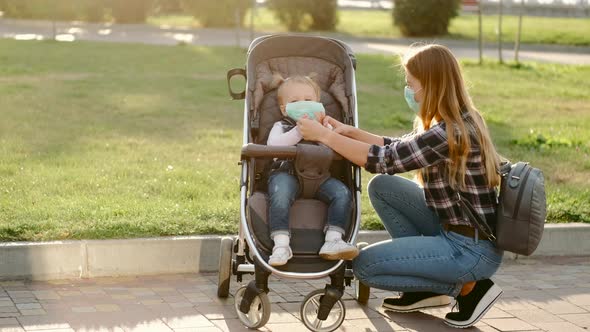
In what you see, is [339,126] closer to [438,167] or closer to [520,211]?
[438,167]

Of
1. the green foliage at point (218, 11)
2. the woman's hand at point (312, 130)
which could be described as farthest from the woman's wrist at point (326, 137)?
the green foliage at point (218, 11)

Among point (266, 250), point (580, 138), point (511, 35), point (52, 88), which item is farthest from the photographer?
point (511, 35)

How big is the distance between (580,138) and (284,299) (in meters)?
5.71

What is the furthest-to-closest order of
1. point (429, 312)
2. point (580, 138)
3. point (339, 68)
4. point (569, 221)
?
point (580, 138) → point (569, 221) → point (339, 68) → point (429, 312)

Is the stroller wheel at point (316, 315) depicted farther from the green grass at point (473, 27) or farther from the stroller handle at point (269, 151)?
the green grass at point (473, 27)

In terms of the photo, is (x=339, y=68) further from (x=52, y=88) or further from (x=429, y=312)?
(x=52, y=88)

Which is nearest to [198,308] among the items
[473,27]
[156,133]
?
[156,133]

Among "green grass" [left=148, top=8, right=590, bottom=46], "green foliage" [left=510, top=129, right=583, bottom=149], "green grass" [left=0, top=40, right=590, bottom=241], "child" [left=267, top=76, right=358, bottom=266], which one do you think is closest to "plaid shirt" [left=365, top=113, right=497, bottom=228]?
"child" [left=267, top=76, right=358, bottom=266]

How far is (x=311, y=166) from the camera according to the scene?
19.1ft

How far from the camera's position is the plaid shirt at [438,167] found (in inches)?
224

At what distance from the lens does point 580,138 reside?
11.1 metres

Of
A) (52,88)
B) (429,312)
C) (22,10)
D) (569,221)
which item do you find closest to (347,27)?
(22,10)

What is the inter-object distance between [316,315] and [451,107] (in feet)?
4.20

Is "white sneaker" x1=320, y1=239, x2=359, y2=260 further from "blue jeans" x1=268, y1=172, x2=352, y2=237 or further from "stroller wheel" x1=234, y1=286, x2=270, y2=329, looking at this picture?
"stroller wheel" x1=234, y1=286, x2=270, y2=329
